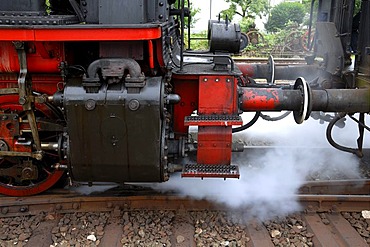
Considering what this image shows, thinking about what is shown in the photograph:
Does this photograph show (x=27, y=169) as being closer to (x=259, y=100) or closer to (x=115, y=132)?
(x=115, y=132)

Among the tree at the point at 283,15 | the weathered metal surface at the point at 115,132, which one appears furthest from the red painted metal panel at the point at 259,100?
the tree at the point at 283,15

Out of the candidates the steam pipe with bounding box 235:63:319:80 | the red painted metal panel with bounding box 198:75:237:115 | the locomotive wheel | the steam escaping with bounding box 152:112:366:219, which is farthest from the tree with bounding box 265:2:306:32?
the locomotive wheel

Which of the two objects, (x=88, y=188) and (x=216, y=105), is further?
(x=88, y=188)

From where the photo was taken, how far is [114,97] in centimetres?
328

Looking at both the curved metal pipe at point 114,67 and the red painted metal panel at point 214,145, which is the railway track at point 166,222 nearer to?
the red painted metal panel at point 214,145

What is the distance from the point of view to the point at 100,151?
3.42 meters

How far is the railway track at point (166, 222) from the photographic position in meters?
3.60

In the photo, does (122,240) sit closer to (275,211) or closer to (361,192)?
(275,211)

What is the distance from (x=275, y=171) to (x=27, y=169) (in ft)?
9.70

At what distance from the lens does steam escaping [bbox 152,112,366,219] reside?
4176mm

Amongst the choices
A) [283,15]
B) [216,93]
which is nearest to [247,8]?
[283,15]

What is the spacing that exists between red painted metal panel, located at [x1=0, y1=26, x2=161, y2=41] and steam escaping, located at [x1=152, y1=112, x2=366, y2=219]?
6.04ft

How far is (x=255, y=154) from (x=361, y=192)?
4.86 feet

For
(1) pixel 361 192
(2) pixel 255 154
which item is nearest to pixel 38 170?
(2) pixel 255 154
